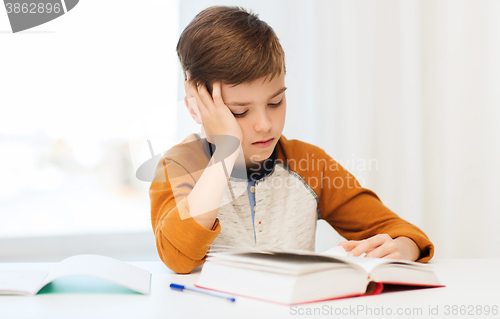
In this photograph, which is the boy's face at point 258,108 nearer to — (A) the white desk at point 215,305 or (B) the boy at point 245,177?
(B) the boy at point 245,177

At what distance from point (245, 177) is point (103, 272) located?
18.6 inches

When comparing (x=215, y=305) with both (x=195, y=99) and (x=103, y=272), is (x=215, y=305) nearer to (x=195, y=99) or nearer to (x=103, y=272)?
(x=103, y=272)

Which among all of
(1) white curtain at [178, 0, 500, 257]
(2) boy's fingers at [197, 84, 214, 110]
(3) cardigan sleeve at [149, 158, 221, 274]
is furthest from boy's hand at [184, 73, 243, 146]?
(1) white curtain at [178, 0, 500, 257]

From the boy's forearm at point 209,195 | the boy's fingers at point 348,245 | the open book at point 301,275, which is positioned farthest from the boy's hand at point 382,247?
the boy's forearm at point 209,195

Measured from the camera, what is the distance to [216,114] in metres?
0.76

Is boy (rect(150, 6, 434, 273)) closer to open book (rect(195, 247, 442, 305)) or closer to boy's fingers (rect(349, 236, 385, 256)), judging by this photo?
boy's fingers (rect(349, 236, 385, 256))

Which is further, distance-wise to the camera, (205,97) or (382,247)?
(205,97)

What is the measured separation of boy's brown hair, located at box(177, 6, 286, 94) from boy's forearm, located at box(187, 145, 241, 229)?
0.17 meters

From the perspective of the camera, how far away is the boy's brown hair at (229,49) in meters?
0.74

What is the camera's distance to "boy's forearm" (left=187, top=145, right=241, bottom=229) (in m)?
0.64

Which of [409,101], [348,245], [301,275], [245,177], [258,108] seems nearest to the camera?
[301,275]

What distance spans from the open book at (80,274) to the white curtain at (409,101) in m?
0.96

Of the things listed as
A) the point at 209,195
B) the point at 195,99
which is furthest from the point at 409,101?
the point at 209,195

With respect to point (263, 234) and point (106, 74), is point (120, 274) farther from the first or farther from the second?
point (106, 74)
